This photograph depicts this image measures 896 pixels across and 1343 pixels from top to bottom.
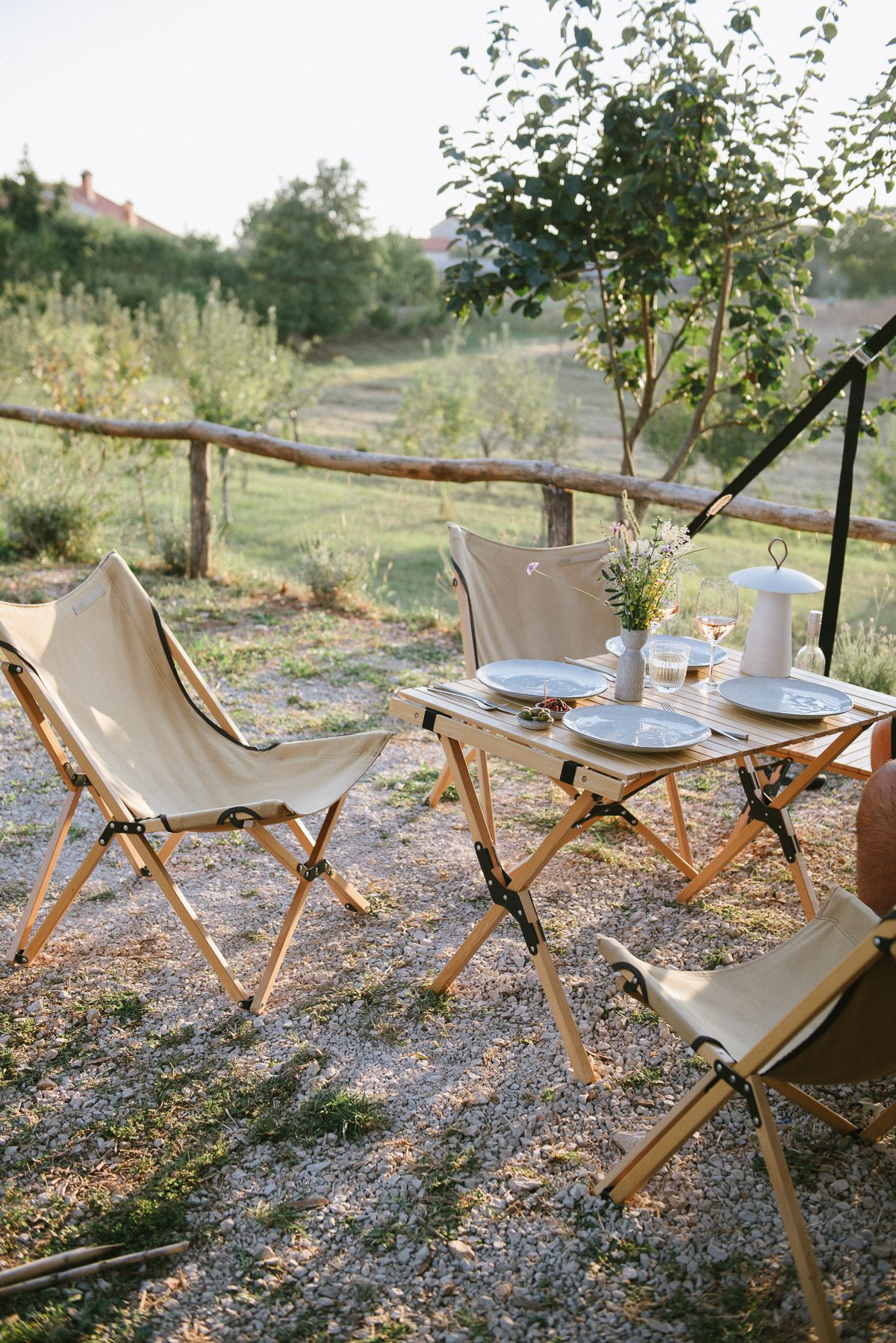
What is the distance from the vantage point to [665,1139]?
1839mm

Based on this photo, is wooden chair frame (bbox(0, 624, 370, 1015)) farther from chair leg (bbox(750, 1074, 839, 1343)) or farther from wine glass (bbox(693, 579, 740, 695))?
chair leg (bbox(750, 1074, 839, 1343))

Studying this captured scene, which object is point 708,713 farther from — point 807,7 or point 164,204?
point 164,204

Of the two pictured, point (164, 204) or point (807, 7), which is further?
point (164, 204)

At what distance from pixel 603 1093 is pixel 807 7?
4589 mm

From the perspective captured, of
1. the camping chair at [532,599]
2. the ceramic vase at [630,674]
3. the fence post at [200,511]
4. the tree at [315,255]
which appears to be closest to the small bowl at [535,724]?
the ceramic vase at [630,674]

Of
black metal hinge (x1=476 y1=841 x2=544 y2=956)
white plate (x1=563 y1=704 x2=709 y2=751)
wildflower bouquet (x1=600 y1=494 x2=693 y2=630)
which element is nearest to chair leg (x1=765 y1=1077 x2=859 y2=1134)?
black metal hinge (x1=476 y1=841 x2=544 y2=956)

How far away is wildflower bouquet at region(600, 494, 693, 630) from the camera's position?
2.40 m

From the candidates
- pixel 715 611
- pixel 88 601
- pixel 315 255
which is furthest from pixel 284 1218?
pixel 315 255

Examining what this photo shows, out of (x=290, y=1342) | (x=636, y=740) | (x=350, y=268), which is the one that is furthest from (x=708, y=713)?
(x=350, y=268)

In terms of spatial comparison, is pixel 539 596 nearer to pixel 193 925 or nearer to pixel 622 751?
pixel 622 751

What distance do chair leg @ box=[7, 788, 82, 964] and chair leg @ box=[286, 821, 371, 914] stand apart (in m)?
0.60

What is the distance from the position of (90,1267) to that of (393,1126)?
64cm

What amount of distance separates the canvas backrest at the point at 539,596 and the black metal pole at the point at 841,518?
78cm

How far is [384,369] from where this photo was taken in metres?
27.4
